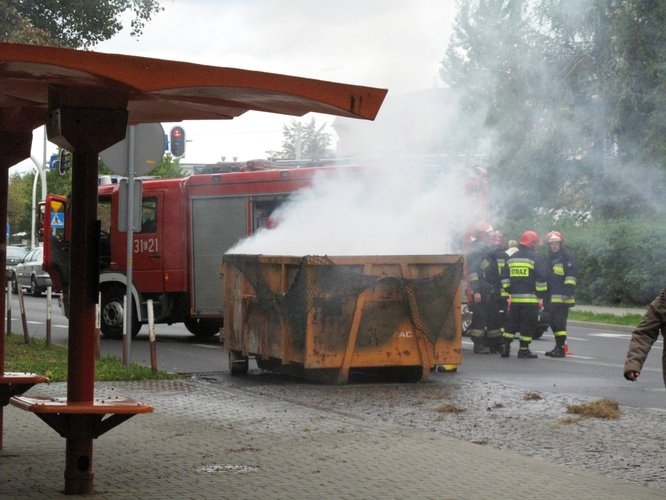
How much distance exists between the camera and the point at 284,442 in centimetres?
962

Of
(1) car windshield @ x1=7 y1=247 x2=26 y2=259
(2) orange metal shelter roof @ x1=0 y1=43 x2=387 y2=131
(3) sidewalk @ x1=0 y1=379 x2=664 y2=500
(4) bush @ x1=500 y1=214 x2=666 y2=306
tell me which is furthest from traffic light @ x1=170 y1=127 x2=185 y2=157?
(2) orange metal shelter roof @ x1=0 y1=43 x2=387 y2=131

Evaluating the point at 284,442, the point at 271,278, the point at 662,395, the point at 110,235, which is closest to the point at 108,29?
the point at 110,235

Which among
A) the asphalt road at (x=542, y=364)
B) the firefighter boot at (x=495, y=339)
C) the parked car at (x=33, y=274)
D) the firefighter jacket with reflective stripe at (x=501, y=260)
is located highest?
the firefighter jacket with reflective stripe at (x=501, y=260)

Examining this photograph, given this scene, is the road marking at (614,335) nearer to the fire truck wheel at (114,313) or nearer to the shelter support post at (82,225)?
the fire truck wheel at (114,313)

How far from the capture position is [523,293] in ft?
61.1

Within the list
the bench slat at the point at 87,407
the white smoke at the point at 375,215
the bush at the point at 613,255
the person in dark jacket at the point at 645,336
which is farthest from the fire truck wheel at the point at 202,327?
the person in dark jacket at the point at 645,336

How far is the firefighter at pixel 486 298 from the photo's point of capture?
63.0 feet

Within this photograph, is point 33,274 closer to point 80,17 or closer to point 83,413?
point 80,17

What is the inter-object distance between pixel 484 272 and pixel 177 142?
14046mm

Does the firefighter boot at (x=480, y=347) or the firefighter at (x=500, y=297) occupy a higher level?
the firefighter at (x=500, y=297)

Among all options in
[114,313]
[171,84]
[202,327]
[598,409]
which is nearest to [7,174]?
[171,84]

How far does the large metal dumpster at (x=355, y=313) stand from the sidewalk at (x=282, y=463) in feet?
8.07

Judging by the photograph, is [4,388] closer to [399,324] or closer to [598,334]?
[399,324]

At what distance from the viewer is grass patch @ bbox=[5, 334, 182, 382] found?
14391 millimetres
